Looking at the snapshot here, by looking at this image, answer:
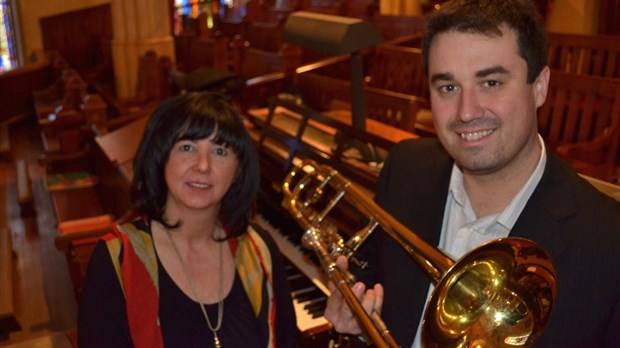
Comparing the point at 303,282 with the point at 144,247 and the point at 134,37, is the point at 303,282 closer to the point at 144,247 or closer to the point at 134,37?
the point at 144,247

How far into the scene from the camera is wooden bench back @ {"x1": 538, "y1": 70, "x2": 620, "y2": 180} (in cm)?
392

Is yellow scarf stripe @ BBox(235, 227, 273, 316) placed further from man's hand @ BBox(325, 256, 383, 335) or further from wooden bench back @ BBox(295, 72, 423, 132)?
wooden bench back @ BBox(295, 72, 423, 132)

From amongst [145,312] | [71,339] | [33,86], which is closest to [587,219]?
[145,312]

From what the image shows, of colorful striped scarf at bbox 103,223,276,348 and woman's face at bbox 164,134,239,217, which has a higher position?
woman's face at bbox 164,134,239,217

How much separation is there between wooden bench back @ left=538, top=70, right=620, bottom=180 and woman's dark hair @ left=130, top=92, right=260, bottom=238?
2430mm

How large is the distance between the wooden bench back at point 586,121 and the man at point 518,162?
2.38 m

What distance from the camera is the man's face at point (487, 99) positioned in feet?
5.00

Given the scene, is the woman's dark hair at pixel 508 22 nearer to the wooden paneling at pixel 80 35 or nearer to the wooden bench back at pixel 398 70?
the wooden bench back at pixel 398 70

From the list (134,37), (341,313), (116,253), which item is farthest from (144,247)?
(134,37)

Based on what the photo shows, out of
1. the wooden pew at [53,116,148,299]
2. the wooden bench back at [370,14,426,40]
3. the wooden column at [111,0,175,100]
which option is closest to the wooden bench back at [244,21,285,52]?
the wooden column at [111,0,175,100]

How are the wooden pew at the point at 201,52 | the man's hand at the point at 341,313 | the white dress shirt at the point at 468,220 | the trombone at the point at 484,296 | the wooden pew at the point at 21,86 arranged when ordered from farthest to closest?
1. the wooden pew at the point at 21,86
2. the wooden pew at the point at 201,52
3. the man's hand at the point at 341,313
4. the white dress shirt at the point at 468,220
5. the trombone at the point at 484,296

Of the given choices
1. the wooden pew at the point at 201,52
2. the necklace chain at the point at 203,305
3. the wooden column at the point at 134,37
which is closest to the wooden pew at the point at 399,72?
the wooden pew at the point at 201,52

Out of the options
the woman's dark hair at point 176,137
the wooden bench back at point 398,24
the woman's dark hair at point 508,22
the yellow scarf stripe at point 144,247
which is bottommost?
the yellow scarf stripe at point 144,247

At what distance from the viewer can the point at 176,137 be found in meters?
2.11
